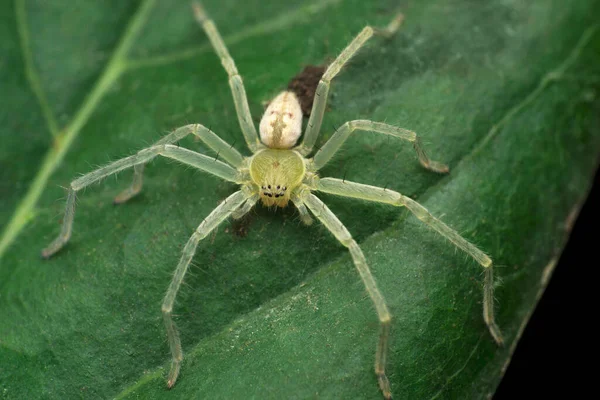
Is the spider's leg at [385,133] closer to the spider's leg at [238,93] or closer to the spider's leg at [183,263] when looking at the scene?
the spider's leg at [238,93]

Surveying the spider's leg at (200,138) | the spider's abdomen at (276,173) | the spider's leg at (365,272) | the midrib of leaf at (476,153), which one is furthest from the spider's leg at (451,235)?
the spider's leg at (200,138)

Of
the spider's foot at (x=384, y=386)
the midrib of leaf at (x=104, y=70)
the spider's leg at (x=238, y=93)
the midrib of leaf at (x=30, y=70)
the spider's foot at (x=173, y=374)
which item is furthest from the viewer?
the midrib of leaf at (x=30, y=70)

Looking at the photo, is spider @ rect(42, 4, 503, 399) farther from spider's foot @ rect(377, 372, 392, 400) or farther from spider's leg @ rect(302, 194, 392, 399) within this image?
spider's foot @ rect(377, 372, 392, 400)

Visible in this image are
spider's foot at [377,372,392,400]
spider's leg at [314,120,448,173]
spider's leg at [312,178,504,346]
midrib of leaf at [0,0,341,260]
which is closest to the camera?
spider's foot at [377,372,392,400]

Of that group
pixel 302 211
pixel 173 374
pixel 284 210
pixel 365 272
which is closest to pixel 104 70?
pixel 284 210

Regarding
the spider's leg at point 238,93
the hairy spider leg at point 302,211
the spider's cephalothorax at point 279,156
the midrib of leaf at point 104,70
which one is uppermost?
the midrib of leaf at point 104,70

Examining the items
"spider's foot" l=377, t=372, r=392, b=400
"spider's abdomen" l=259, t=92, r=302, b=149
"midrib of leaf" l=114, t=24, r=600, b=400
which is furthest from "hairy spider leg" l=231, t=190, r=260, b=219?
"spider's foot" l=377, t=372, r=392, b=400

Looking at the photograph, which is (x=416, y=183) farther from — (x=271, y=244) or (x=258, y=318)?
(x=258, y=318)

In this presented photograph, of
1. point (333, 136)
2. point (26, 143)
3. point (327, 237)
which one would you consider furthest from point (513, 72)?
point (26, 143)
